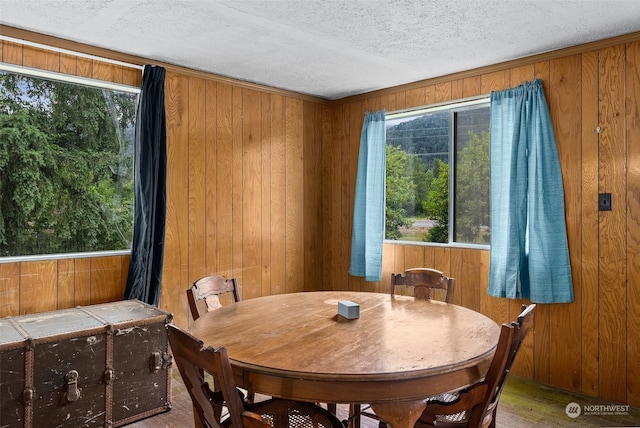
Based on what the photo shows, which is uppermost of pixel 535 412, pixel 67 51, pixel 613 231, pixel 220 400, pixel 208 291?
pixel 67 51

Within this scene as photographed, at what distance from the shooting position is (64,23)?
2598mm

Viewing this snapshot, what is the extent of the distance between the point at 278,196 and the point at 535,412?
2716 millimetres

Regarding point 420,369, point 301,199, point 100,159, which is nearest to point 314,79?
point 301,199

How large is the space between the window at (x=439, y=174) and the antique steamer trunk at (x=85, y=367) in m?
2.34

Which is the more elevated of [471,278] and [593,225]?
[593,225]

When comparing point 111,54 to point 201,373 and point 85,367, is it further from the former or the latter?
point 201,373

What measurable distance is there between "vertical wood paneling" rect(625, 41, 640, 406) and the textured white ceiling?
29 cm

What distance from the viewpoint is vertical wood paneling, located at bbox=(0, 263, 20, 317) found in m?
2.66

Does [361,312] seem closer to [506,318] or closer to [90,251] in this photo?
[506,318]

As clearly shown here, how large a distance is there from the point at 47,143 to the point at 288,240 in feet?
7.19

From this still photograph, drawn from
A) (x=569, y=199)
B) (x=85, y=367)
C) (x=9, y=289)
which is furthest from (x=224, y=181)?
(x=569, y=199)

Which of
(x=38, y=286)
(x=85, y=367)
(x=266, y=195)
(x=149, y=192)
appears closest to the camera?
(x=85, y=367)

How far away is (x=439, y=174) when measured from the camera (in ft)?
12.5

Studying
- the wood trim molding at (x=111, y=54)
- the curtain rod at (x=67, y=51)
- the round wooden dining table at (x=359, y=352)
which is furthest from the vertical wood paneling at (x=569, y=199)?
the curtain rod at (x=67, y=51)
